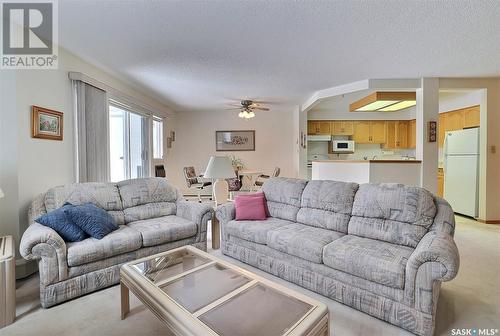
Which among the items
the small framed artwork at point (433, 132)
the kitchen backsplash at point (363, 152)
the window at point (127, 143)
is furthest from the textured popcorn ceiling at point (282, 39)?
the kitchen backsplash at point (363, 152)

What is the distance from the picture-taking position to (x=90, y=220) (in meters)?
2.27

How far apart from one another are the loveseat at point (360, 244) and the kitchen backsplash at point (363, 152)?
14.1 ft

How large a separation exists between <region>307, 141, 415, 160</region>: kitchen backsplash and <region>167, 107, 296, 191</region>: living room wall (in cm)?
68

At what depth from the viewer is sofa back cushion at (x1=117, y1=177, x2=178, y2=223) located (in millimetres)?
2908

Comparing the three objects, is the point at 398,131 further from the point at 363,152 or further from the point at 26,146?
the point at 26,146

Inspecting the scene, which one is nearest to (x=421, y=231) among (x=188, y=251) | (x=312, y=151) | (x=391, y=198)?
(x=391, y=198)

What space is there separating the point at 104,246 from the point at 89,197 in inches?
30.6

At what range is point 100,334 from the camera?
1.64 metres

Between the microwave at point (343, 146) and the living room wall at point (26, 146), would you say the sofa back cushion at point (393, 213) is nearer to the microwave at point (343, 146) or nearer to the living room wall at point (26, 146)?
the living room wall at point (26, 146)

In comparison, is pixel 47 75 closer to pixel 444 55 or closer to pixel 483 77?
pixel 444 55

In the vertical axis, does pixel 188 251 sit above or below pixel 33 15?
below

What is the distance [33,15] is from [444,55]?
4.39 meters

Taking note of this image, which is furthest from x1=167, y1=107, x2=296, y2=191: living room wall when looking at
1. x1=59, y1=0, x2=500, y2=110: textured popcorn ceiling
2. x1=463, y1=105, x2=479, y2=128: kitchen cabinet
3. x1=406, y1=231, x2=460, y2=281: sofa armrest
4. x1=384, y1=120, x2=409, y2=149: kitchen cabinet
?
x1=406, y1=231, x2=460, y2=281: sofa armrest

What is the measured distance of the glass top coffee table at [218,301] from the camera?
124cm
